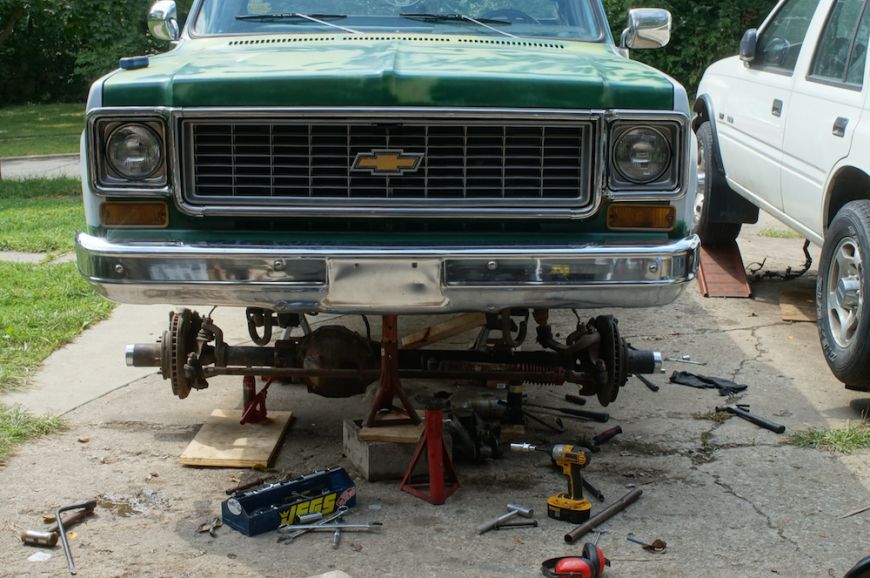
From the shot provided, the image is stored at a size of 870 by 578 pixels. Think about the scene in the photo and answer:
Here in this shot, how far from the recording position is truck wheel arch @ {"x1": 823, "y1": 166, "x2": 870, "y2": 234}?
5.48 meters

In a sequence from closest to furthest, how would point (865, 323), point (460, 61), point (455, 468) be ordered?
point (460, 61) → point (455, 468) → point (865, 323)

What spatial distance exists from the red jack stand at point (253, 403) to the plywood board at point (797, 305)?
3545mm

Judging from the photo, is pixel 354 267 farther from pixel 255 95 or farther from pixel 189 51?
pixel 189 51

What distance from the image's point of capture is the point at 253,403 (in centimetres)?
476

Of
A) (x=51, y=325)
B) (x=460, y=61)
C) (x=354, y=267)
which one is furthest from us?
(x=51, y=325)

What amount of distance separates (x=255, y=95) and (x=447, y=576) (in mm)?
1779

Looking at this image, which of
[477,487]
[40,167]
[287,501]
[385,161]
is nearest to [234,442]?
[287,501]

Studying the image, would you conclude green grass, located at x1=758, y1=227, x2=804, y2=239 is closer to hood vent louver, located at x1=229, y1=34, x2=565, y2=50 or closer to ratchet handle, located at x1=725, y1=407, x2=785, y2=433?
ratchet handle, located at x1=725, y1=407, x2=785, y2=433

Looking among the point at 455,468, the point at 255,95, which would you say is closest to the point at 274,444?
the point at 455,468

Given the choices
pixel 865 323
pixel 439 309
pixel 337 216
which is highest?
pixel 337 216

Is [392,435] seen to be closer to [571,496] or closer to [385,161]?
[571,496]

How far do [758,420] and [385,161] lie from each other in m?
2.24

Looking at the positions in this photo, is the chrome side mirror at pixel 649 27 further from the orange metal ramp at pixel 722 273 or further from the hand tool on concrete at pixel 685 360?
the orange metal ramp at pixel 722 273

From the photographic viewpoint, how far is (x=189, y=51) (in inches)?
183
